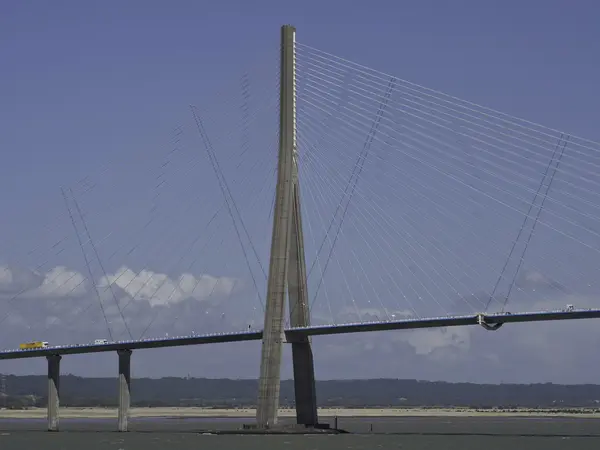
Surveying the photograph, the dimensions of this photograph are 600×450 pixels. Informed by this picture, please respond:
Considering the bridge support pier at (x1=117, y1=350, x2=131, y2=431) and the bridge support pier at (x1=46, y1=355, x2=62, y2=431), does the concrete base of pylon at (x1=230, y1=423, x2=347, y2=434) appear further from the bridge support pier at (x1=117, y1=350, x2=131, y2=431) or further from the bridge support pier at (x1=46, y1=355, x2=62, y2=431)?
the bridge support pier at (x1=46, y1=355, x2=62, y2=431)

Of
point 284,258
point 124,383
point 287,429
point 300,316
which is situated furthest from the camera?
point 124,383

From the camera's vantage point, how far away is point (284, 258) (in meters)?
71.1

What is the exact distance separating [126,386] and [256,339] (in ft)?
43.3

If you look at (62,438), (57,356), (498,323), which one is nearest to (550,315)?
(498,323)

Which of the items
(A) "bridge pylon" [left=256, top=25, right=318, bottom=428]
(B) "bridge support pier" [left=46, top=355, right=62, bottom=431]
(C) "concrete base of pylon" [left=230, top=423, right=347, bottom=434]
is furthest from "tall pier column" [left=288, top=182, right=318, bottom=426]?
(B) "bridge support pier" [left=46, top=355, right=62, bottom=431]

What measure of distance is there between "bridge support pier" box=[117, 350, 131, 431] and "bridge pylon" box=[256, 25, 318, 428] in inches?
536

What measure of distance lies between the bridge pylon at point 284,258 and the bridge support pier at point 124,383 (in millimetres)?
13626

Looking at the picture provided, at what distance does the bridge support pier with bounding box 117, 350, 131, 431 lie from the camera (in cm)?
8431

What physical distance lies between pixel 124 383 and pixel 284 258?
18722mm

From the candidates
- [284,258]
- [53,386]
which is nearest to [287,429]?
[284,258]

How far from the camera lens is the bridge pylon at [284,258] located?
71.2 metres

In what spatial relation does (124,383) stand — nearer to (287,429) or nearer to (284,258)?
(287,429)

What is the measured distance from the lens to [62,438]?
249 feet

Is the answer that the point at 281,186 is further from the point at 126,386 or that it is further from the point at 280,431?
the point at 126,386
